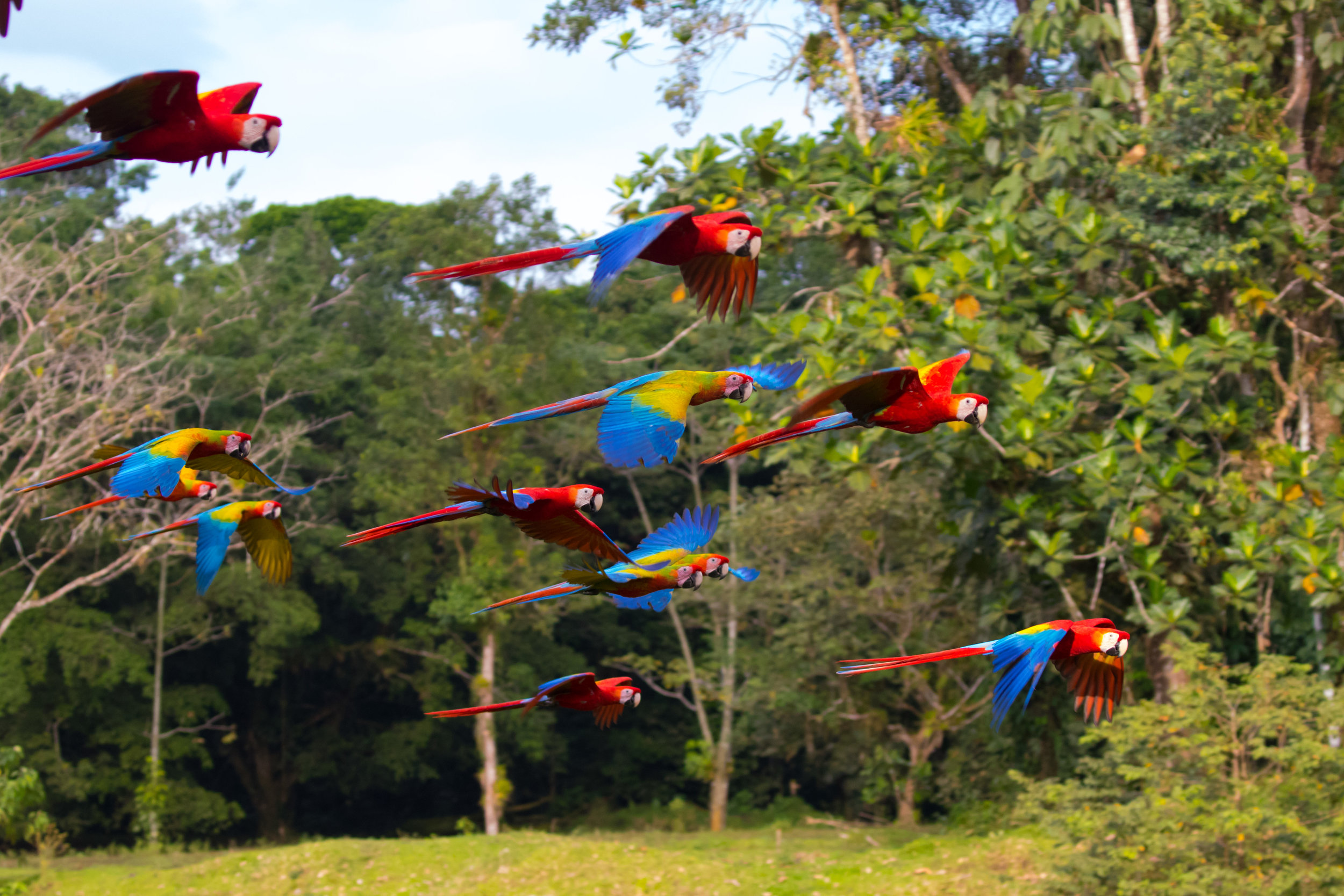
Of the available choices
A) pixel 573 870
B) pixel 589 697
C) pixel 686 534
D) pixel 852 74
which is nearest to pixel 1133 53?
pixel 852 74

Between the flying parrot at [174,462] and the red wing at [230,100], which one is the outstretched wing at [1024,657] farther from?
the red wing at [230,100]

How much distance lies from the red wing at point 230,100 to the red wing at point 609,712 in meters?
0.75

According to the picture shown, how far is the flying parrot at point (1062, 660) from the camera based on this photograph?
1067 millimetres

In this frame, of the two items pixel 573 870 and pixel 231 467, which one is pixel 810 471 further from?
pixel 231 467

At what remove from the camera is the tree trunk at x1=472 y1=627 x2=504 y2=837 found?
13.3m

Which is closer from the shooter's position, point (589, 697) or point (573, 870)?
point (589, 697)

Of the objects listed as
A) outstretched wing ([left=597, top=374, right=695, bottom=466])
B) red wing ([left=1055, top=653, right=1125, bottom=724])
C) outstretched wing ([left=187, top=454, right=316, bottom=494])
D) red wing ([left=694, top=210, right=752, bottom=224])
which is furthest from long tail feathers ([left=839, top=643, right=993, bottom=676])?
outstretched wing ([left=187, top=454, right=316, bottom=494])

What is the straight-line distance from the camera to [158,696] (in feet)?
43.3

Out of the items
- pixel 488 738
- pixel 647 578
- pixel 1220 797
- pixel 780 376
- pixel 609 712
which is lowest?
pixel 488 738

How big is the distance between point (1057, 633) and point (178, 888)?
8.31 m

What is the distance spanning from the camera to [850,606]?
11.2 m

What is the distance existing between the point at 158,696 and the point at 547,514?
540 inches

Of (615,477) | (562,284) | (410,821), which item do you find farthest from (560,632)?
(562,284)

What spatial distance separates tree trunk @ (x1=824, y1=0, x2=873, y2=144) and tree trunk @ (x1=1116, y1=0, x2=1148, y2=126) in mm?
1278
